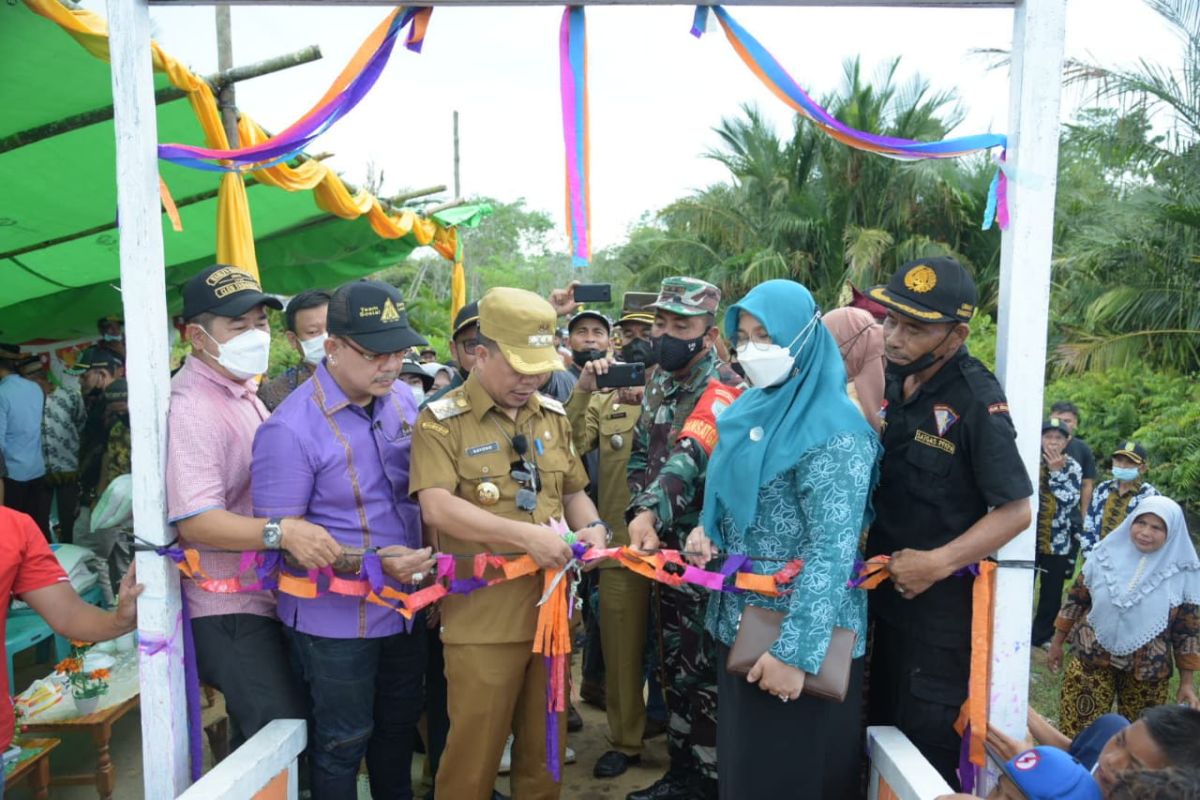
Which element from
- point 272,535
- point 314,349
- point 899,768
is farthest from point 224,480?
point 899,768

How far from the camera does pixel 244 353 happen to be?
111 inches

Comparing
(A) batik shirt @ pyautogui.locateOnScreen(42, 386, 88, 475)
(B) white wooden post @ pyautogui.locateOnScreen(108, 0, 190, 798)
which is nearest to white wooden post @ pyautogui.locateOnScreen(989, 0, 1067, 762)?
(B) white wooden post @ pyautogui.locateOnScreen(108, 0, 190, 798)

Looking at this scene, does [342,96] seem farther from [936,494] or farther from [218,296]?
[936,494]

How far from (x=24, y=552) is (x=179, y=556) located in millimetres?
414

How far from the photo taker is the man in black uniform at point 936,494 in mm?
2504

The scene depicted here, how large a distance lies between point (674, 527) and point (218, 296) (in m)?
1.88

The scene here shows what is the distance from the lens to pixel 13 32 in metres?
3.75

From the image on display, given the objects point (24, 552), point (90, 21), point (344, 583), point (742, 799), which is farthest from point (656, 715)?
point (90, 21)

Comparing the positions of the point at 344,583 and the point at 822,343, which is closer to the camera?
the point at 822,343

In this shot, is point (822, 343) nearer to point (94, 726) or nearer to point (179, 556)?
point (179, 556)

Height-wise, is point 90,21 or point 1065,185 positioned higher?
point 1065,185

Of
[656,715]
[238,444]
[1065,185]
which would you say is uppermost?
[1065,185]

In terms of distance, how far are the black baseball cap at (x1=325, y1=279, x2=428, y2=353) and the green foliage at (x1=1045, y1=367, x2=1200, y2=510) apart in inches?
359

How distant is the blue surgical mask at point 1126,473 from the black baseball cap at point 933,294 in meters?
4.18
